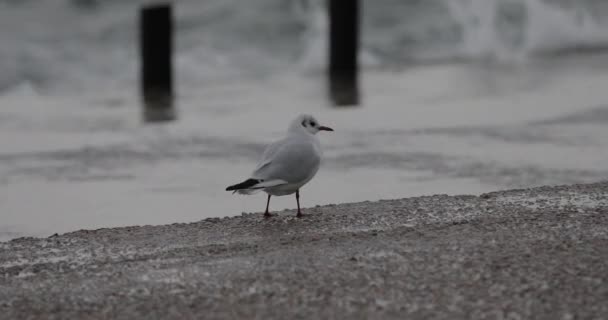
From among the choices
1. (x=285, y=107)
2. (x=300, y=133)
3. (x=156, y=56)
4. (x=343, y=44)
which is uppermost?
(x=343, y=44)

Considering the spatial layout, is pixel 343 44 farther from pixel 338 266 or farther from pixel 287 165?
pixel 338 266

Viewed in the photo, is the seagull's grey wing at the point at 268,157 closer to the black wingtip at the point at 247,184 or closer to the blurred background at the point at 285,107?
the black wingtip at the point at 247,184

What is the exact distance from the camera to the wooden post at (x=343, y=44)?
12.8m

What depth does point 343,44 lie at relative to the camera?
13.2 metres

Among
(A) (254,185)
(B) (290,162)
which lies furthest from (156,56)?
(A) (254,185)

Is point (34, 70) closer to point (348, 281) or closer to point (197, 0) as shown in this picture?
point (197, 0)

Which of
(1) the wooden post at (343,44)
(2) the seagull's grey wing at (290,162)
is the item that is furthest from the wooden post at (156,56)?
(2) the seagull's grey wing at (290,162)

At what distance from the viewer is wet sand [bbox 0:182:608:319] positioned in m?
4.27

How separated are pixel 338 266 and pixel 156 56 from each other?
25.9 ft

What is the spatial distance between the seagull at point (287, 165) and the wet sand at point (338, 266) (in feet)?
0.72

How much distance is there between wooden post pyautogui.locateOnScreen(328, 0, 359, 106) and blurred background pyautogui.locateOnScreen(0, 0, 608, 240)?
12.0 inches

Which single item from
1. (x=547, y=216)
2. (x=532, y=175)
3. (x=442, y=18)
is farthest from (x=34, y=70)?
(x=547, y=216)

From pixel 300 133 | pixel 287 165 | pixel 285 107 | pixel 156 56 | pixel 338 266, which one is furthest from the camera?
pixel 156 56

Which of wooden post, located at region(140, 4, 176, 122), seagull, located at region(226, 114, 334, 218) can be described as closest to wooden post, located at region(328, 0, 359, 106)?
wooden post, located at region(140, 4, 176, 122)
